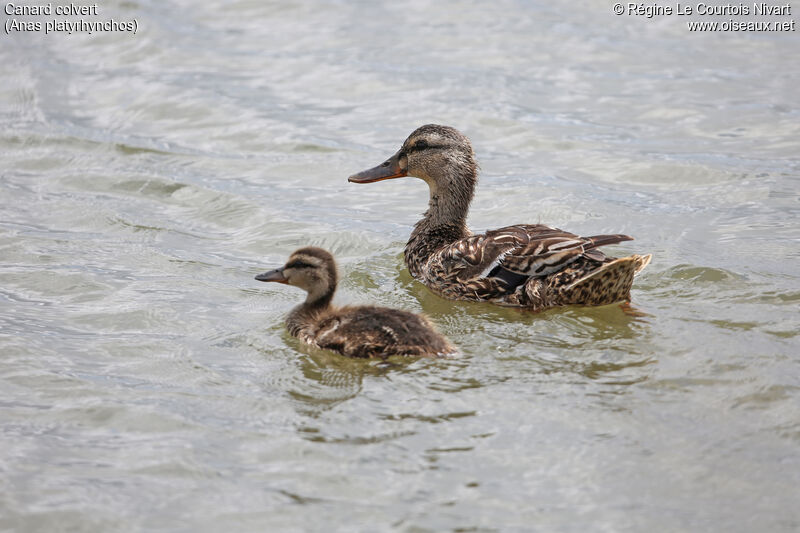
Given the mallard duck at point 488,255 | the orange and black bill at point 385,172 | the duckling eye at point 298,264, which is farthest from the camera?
the orange and black bill at point 385,172

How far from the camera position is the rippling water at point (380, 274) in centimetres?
478

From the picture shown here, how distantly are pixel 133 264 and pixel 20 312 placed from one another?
120cm

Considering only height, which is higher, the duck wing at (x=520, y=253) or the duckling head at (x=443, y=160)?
the duckling head at (x=443, y=160)

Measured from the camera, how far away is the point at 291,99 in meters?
12.9

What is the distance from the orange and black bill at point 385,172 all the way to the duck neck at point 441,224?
17.4 inches

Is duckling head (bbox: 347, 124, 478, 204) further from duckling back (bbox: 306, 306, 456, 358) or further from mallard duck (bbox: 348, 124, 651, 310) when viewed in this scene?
duckling back (bbox: 306, 306, 456, 358)

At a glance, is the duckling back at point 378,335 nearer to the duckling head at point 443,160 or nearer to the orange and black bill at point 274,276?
the orange and black bill at point 274,276

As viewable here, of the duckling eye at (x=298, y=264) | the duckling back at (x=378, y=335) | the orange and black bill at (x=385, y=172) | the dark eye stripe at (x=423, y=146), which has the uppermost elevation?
the dark eye stripe at (x=423, y=146)

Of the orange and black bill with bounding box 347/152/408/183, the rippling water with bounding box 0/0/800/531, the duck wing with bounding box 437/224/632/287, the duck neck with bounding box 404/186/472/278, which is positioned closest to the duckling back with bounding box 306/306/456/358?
the rippling water with bounding box 0/0/800/531

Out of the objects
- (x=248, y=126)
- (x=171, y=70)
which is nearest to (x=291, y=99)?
(x=248, y=126)

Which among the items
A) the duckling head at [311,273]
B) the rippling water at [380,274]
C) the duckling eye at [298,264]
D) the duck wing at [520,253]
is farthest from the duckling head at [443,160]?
the duckling eye at [298,264]

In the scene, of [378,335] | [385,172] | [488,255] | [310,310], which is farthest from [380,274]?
[378,335]

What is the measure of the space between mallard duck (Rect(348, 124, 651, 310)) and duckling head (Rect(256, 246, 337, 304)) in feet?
3.76

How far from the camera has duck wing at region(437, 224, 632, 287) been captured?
22.2 feet
